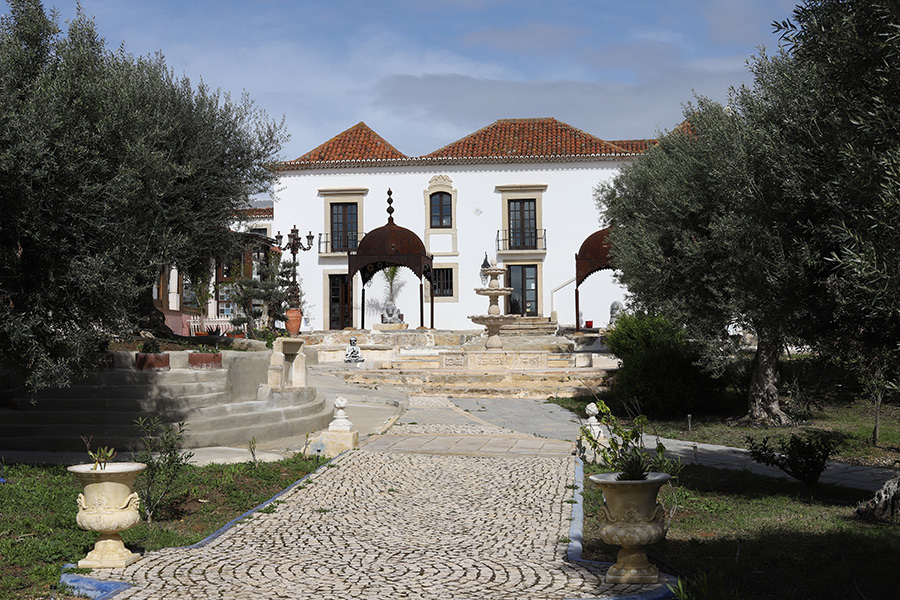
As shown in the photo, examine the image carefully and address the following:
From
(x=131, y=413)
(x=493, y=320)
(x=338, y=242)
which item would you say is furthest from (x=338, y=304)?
(x=131, y=413)

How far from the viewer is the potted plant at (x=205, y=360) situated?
12.0 m

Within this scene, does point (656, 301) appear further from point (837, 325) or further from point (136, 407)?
point (136, 407)

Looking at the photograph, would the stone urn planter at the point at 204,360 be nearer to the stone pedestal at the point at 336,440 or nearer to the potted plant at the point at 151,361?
the potted plant at the point at 151,361

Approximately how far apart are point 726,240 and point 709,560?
5.73 m

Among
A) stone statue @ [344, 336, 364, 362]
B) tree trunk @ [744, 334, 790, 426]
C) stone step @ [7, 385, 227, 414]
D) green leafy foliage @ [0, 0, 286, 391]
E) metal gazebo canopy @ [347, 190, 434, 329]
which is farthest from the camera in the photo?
metal gazebo canopy @ [347, 190, 434, 329]

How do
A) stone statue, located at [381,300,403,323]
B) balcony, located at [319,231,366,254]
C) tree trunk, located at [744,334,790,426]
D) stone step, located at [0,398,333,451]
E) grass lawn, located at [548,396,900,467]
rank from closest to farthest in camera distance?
stone step, located at [0,398,333,451] < grass lawn, located at [548,396,900,467] < tree trunk, located at [744,334,790,426] < stone statue, located at [381,300,403,323] < balcony, located at [319,231,366,254]

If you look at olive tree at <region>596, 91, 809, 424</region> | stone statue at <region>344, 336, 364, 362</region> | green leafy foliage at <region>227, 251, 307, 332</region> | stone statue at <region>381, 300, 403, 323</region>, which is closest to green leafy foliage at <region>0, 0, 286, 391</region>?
olive tree at <region>596, 91, 809, 424</region>

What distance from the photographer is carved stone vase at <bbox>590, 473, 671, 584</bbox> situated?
505cm

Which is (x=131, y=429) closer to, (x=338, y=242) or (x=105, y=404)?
(x=105, y=404)

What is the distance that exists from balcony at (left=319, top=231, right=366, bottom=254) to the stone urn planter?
23099 mm

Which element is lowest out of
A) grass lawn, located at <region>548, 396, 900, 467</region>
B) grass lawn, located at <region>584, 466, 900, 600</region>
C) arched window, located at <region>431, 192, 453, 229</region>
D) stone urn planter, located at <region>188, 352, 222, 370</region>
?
grass lawn, located at <region>548, 396, 900, 467</region>

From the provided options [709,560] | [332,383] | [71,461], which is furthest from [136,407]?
[332,383]

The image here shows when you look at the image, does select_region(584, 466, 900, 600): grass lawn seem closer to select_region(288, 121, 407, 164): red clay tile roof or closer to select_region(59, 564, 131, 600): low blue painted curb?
select_region(59, 564, 131, 600): low blue painted curb

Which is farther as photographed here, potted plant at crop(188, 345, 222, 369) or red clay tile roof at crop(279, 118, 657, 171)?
red clay tile roof at crop(279, 118, 657, 171)
